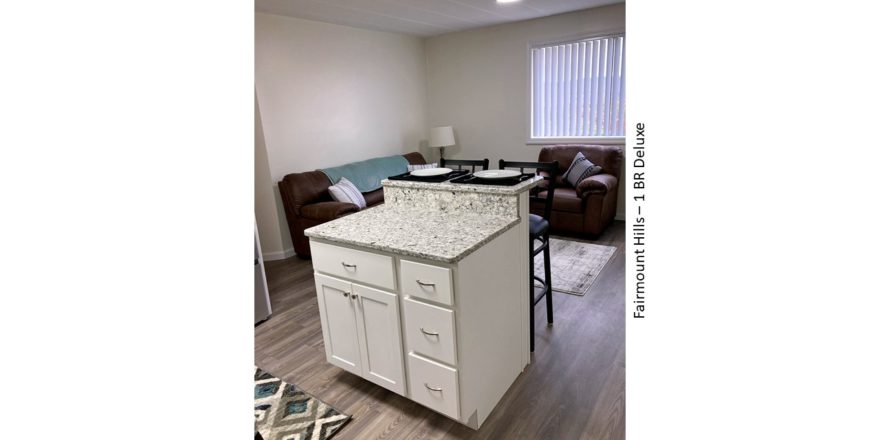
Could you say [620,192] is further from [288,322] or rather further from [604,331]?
[288,322]

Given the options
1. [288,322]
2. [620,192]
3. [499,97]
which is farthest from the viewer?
[499,97]

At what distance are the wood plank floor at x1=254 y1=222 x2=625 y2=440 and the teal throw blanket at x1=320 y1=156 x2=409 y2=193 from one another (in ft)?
5.44

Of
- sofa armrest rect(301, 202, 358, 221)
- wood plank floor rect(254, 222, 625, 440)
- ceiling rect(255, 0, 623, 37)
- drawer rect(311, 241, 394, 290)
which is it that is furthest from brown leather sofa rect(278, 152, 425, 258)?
drawer rect(311, 241, 394, 290)

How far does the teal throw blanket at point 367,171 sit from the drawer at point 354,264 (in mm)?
2436

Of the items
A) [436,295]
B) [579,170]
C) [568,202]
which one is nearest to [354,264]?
[436,295]

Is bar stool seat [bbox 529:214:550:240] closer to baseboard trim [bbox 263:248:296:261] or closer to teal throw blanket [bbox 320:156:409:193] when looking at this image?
teal throw blanket [bbox 320:156:409:193]

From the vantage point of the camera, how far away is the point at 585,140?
4.98 m

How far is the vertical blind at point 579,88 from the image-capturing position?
465 centimetres

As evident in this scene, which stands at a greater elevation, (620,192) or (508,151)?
(508,151)

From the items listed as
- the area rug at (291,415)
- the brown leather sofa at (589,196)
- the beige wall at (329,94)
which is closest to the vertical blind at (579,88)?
the brown leather sofa at (589,196)
